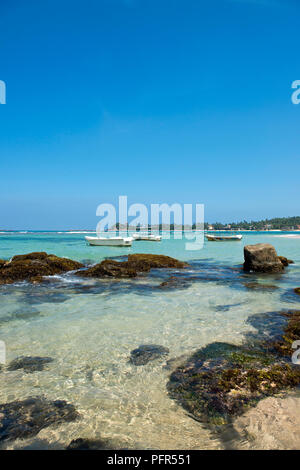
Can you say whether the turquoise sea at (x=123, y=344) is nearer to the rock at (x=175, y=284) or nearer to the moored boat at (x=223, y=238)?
the rock at (x=175, y=284)

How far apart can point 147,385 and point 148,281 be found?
28.8 ft

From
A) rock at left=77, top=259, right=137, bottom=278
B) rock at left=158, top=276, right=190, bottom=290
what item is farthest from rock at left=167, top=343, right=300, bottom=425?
rock at left=77, top=259, right=137, bottom=278

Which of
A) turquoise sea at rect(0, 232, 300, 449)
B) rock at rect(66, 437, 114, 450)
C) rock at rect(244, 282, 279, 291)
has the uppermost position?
rock at rect(66, 437, 114, 450)

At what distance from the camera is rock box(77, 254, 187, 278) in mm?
13945

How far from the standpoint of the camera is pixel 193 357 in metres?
4.77

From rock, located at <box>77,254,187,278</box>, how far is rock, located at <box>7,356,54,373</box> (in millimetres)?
8932

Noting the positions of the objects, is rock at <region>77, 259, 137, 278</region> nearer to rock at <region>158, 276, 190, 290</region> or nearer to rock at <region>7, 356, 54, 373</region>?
rock at <region>158, 276, 190, 290</region>

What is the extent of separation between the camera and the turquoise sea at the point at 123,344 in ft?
9.75

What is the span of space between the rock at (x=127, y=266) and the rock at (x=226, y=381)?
9387 mm

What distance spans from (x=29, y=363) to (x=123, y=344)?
175 cm

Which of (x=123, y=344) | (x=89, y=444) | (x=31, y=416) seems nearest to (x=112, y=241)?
(x=123, y=344)

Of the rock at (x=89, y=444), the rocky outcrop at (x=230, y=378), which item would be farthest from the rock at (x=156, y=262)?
the rock at (x=89, y=444)

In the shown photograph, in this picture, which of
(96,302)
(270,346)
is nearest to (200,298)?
(96,302)
